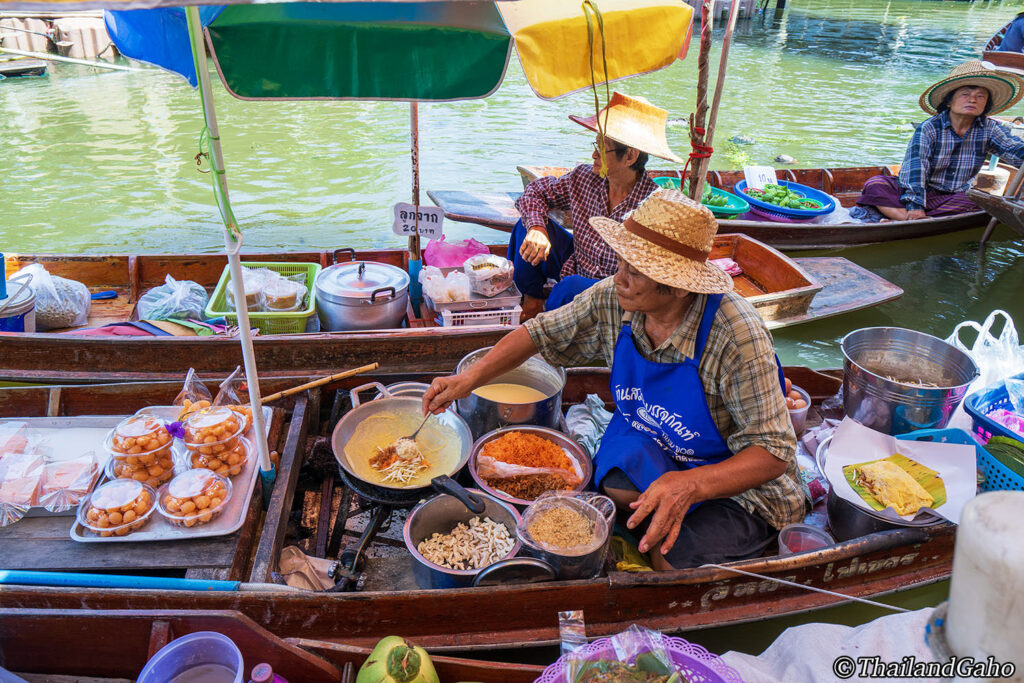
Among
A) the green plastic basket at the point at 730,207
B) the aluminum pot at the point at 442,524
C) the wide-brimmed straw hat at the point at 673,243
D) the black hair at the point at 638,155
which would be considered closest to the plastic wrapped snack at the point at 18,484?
the aluminum pot at the point at 442,524

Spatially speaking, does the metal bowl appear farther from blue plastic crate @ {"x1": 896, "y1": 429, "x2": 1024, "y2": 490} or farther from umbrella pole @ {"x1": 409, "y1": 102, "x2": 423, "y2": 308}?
umbrella pole @ {"x1": 409, "y1": 102, "x2": 423, "y2": 308}

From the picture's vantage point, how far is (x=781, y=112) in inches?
508

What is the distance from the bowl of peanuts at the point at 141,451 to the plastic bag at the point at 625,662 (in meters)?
1.62

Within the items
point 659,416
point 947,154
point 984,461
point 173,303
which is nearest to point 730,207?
point 947,154

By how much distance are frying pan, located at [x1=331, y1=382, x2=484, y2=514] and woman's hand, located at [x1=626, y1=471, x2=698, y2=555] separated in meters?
0.56

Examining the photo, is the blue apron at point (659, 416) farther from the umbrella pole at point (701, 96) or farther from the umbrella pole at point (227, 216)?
the umbrella pole at point (227, 216)

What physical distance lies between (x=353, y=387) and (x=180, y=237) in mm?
4643

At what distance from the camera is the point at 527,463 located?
2588mm

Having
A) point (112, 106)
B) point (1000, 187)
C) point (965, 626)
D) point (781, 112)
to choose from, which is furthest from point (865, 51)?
point (965, 626)

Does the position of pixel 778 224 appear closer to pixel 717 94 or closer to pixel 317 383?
pixel 717 94

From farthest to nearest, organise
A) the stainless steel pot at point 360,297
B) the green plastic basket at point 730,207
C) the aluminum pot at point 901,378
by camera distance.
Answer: the green plastic basket at point 730,207 < the stainless steel pot at point 360,297 < the aluminum pot at point 901,378

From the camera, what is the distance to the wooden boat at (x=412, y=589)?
6.32ft

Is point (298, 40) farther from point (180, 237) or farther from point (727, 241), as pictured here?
point (180, 237)

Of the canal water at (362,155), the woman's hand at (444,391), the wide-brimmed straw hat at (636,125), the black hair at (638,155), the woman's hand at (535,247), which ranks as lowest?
the canal water at (362,155)
